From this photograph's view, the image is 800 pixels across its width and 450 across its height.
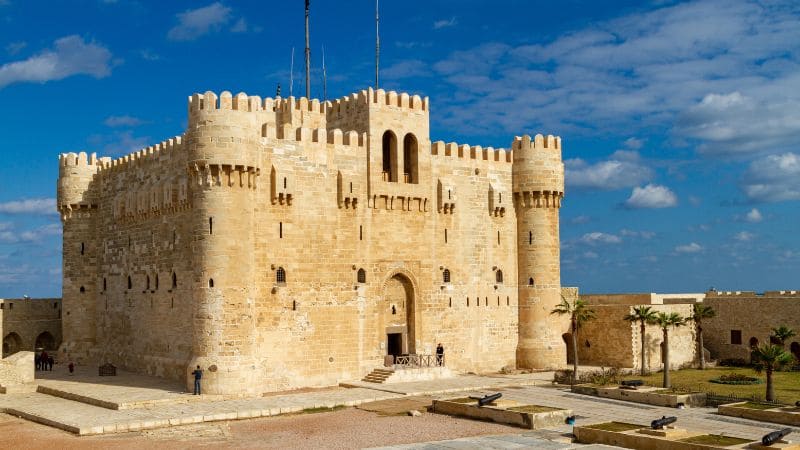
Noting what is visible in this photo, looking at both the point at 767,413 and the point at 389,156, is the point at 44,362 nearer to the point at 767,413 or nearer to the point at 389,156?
the point at 389,156

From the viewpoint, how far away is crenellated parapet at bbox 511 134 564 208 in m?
40.9

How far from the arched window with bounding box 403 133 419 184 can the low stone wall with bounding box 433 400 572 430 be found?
41.5 ft

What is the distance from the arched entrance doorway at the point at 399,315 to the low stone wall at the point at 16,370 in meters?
15.6

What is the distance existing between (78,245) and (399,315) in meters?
18.3

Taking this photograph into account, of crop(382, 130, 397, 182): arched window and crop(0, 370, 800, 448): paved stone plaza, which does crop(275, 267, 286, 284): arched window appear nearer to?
crop(0, 370, 800, 448): paved stone plaza

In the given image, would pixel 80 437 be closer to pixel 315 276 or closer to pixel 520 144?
pixel 315 276

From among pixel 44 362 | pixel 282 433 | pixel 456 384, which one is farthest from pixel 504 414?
pixel 44 362

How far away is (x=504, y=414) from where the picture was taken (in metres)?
26.1

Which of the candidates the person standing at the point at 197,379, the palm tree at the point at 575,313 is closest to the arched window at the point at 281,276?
the person standing at the point at 197,379

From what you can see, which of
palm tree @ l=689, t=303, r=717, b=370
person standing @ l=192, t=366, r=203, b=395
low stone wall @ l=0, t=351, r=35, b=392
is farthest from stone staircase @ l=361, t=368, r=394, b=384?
palm tree @ l=689, t=303, r=717, b=370

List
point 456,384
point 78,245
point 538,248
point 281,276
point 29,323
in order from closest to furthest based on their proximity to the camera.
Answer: point 281,276 < point 456,384 < point 538,248 < point 78,245 < point 29,323

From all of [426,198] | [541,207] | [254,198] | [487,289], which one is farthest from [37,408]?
[541,207]

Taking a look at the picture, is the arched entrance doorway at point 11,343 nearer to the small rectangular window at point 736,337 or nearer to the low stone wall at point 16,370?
the low stone wall at point 16,370

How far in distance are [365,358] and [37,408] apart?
13.3m
